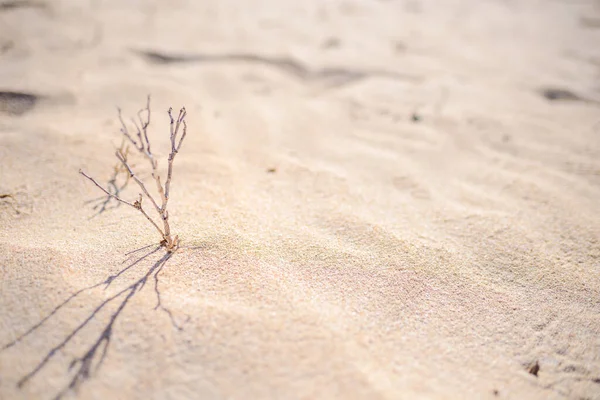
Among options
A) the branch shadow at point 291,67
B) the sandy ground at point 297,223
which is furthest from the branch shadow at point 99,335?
the branch shadow at point 291,67

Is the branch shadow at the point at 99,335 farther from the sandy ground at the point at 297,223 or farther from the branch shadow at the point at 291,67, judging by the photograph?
the branch shadow at the point at 291,67

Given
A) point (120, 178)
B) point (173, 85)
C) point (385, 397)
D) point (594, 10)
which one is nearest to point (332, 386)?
point (385, 397)

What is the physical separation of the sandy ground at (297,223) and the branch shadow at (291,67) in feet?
0.08

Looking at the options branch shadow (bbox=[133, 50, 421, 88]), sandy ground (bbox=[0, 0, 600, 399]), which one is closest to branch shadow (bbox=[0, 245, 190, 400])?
sandy ground (bbox=[0, 0, 600, 399])

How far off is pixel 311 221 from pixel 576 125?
6.13 feet

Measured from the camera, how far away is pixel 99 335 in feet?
3.61

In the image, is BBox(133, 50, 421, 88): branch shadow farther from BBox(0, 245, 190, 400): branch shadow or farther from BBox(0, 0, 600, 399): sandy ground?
BBox(0, 245, 190, 400): branch shadow

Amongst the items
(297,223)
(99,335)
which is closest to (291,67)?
(297,223)

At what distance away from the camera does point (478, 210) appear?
1697 millimetres

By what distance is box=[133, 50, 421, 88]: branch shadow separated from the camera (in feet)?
9.02

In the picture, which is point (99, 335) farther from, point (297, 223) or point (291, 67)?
point (291, 67)

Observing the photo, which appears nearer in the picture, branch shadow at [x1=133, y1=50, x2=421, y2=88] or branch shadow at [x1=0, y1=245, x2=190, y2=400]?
branch shadow at [x1=0, y1=245, x2=190, y2=400]

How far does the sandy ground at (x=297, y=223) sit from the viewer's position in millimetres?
1086

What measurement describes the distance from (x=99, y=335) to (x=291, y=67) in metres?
2.27
